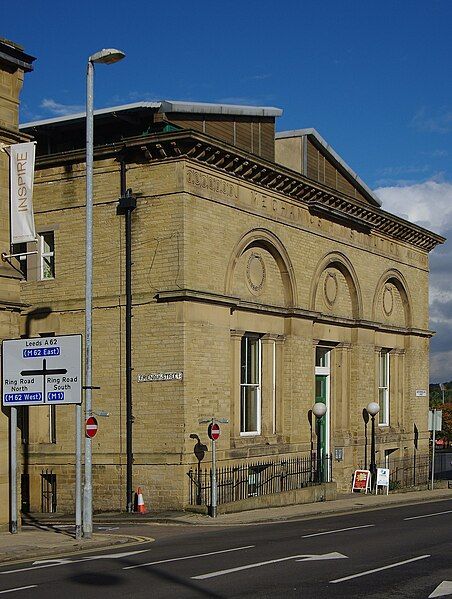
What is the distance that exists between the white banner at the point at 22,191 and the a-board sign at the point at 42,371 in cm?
250

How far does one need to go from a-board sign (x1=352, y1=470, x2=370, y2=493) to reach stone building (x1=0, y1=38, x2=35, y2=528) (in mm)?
18208

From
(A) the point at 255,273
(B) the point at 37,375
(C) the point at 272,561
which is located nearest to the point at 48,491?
(A) the point at 255,273

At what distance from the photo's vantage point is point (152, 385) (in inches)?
1138

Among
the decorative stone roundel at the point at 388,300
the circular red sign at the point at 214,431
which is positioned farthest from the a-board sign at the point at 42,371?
the decorative stone roundel at the point at 388,300

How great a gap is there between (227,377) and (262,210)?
5851 millimetres

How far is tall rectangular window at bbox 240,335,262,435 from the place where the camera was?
1277 inches

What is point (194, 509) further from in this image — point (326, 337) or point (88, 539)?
point (326, 337)

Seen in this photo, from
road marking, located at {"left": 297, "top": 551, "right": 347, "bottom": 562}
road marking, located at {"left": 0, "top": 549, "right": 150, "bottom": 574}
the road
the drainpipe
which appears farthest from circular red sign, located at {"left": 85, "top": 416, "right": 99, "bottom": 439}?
the drainpipe

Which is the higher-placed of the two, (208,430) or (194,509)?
(208,430)

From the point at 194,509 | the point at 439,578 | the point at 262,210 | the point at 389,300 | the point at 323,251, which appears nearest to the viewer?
the point at 439,578

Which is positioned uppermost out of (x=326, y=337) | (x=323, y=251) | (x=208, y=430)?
(x=323, y=251)

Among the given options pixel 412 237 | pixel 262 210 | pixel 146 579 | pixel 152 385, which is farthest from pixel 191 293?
pixel 412 237

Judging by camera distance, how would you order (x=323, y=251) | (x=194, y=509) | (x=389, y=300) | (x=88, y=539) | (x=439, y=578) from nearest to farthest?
(x=439, y=578) → (x=88, y=539) → (x=194, y=509) → (x=323, y=251) → (x=389, y=300)

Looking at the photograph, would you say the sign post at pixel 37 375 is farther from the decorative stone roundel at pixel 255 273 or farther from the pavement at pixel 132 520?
the decorative stone roundel at pixel 255 273
